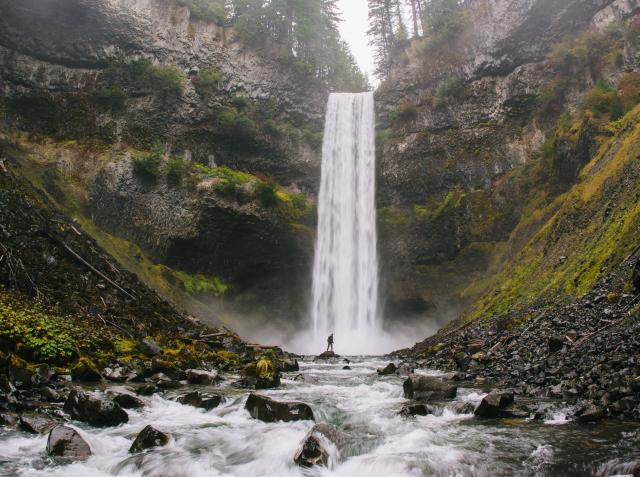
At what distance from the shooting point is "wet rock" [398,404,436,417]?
7.02 metres

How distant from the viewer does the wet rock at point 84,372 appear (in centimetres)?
844

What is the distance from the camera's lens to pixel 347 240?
102 ft

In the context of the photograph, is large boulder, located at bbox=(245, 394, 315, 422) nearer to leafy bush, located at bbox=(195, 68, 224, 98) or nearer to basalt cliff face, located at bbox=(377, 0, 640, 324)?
basalt cliff face, located at bbox=(377, 0, 640, 324)

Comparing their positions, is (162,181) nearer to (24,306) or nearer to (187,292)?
(187,292)

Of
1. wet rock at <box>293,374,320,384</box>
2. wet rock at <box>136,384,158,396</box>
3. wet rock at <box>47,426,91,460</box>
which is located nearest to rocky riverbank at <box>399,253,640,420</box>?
wet rock at <box>293,374,320,384</box>

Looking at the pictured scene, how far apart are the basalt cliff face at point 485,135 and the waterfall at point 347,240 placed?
1059 millimetres

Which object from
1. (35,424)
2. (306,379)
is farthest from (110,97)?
(35,424)

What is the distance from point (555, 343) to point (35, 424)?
880 centimetres

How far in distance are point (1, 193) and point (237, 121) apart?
18516 mm

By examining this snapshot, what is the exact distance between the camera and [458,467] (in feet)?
15.5

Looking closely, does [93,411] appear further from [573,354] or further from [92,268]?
[92,268]

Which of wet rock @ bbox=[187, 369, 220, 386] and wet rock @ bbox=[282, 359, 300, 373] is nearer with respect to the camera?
wet rock @ bbox=[187, 369, 220, 386]

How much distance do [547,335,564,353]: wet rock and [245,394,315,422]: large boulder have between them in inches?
205

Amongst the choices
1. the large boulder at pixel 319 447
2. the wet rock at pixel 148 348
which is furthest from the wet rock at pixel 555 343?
the wet rock at pixel 148 348
